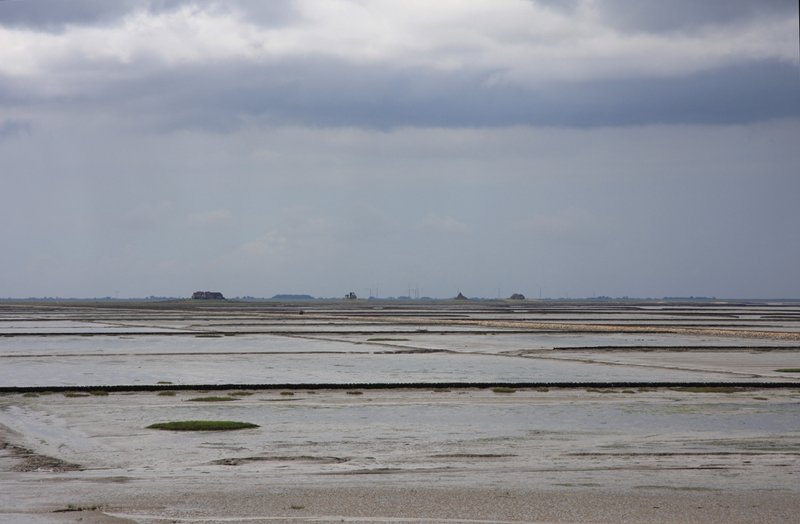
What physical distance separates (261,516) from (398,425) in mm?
9564

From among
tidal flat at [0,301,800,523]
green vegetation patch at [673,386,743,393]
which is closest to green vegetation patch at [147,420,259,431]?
tidal flat at [0,301,800,523]

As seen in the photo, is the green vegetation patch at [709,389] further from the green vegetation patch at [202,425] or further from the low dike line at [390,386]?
the green vegetation patch at [202,425]

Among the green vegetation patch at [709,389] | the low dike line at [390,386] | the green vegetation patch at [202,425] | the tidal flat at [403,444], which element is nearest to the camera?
the tidal flat at [403,444]

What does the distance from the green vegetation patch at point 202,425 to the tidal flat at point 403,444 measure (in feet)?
1.65

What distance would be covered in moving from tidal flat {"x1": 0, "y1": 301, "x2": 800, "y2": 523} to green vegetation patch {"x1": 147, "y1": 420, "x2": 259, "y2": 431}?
50 centimetres

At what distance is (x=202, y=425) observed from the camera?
22.4m

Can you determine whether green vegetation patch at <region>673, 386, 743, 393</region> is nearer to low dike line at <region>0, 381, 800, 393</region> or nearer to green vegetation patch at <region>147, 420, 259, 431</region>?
low dike line at <region>0, 381, 800, 393</region>

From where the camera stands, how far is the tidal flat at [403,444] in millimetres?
13836

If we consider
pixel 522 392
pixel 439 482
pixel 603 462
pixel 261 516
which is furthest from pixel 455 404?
pixel 261 516

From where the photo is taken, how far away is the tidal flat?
45.4ft

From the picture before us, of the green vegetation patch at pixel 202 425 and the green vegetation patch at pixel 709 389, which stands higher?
the green vegetation patch at pixel 709 389

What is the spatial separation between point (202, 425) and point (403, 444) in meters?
5.35

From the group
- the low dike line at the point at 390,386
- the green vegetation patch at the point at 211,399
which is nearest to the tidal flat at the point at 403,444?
the low dike line at the point at 390,386

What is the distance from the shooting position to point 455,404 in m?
26.6
